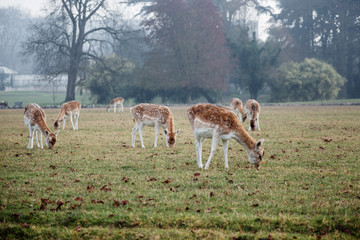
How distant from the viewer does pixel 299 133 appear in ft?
51.4

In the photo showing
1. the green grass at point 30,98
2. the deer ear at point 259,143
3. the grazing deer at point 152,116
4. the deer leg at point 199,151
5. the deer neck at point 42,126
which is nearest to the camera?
the deer ear at point 259,143

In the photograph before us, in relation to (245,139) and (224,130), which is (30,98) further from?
(245,139)

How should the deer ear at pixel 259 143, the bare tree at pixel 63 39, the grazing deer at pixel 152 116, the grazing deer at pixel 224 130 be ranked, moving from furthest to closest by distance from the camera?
the bare tree at pixel 63 39, the grazing deer at pixel 152 116, the grazing deer at pixel 224 130, the deer ear at pixel 259 143

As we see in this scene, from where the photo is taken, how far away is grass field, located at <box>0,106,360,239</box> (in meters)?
5.05

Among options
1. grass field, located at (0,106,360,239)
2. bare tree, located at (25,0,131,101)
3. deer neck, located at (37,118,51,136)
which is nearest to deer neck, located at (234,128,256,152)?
grass field, located at (0,106,360,239)

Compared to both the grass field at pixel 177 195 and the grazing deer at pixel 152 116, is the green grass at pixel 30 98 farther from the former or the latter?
the grass field at pixel 177 195

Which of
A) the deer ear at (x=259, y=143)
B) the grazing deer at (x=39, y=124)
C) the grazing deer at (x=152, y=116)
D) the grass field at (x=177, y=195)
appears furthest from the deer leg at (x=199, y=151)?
the grazing deer at (x=39, y=124)

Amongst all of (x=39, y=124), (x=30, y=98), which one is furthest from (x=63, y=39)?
(x=39, y=124)

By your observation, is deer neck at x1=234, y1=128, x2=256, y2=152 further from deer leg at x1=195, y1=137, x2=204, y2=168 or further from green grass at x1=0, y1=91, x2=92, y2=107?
green grass at x1=0, y1=91, x2=92, y2=107

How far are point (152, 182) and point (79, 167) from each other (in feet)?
8.25

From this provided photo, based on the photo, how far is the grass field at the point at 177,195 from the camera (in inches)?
199

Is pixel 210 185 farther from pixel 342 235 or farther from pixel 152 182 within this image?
pixel 342 235

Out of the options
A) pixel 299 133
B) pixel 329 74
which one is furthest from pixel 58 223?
pixel 329 74

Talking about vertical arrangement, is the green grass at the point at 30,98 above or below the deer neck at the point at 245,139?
above
